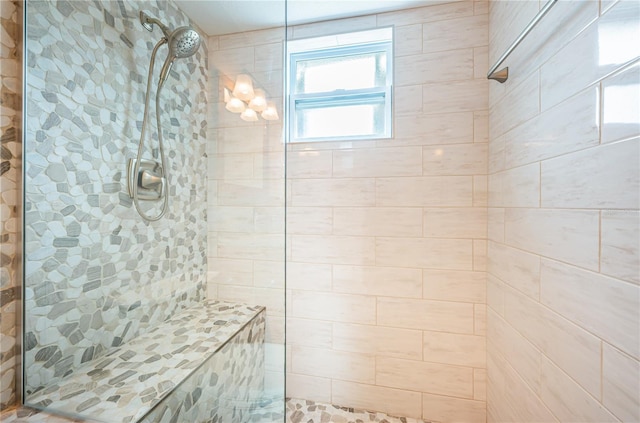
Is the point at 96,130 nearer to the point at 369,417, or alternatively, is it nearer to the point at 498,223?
the point at 498,223

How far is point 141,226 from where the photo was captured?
1.10 m

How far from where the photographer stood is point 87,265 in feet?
3.14

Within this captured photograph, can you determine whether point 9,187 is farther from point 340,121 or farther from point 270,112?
point 340,121

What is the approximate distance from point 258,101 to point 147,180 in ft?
1.81

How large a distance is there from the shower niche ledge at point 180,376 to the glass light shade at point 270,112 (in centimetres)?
77

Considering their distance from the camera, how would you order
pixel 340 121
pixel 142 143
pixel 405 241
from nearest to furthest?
pixel 142 143, pixel 405 241, pixel 340 121

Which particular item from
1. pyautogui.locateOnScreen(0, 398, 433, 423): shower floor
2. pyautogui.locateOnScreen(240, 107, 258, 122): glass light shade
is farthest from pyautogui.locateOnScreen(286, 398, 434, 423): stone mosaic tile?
pyautogui.locateOnScreen(240, 107, 258, 122): glass light shade

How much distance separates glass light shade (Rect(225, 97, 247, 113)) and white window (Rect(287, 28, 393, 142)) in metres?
0.58

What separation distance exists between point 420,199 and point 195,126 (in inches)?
45.0

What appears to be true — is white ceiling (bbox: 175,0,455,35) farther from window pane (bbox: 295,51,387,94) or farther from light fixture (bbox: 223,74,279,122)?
window pane (bbox: 295,51,387,94)

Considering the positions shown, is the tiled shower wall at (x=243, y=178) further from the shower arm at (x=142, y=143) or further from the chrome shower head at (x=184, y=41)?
the shower arm at (x=142, y=143)

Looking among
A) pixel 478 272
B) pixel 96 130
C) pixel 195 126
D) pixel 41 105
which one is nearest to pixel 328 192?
pixel 195 126

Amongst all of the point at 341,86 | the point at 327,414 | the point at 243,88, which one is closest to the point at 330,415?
the point at 327,414

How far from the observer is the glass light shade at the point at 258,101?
1077 mm
